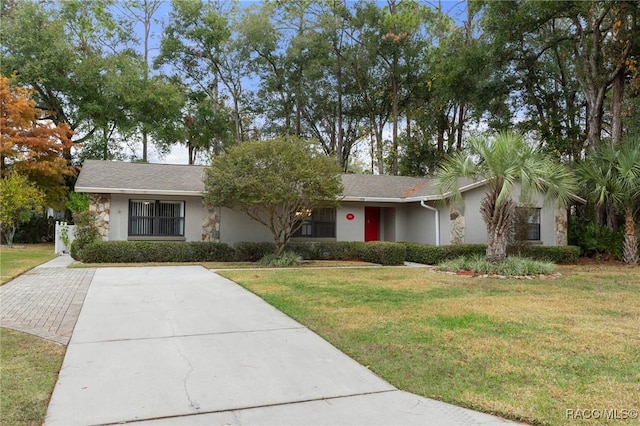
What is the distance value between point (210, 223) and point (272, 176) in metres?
4.24

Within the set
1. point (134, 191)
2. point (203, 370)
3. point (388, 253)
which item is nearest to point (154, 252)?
point (134, 191)

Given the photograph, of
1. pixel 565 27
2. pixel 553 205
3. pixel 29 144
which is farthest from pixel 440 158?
pixel 29 144

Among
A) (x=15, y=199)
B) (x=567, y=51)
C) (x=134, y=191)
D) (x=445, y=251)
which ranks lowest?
(x=445, y=251)

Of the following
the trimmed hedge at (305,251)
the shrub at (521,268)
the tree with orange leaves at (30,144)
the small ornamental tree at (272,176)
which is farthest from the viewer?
the tree with orange leaves at (30,144)

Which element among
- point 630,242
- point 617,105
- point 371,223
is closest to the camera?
point 630,242

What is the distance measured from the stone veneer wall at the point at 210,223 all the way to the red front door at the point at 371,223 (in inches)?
246

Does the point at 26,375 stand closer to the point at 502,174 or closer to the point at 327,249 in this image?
the point at 502,174

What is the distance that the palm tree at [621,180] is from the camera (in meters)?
13.9

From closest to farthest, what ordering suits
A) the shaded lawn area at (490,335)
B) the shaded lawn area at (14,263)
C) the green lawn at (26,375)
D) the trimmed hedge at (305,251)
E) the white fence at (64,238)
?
the green lawn at (26,375) < the shaded lawn area at (490,335) < the shaded lawn area at (14,263) < the trimmed hedge at (305,251) < the white fence at (64,238)

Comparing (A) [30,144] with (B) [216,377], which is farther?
(A) [30,144]

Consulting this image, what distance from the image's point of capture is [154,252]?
14.4 meters

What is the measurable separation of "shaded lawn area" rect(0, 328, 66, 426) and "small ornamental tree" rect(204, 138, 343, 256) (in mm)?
8199

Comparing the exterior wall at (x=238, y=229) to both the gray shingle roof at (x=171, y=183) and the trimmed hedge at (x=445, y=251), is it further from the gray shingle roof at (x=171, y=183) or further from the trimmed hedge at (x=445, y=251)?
the trimmed hedge at (x=445, y=251)

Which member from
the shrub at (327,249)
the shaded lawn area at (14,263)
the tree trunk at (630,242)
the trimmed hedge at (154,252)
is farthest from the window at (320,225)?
the tree trunk at (630,242)
